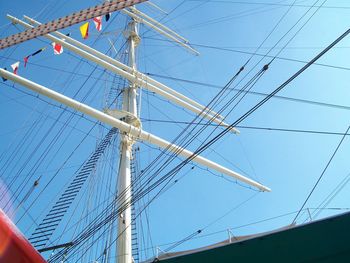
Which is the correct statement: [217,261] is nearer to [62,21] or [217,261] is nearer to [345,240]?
[345,240]

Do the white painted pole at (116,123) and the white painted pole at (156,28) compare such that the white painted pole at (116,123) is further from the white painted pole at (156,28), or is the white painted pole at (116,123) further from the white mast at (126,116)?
the white painted pole at (156,28)

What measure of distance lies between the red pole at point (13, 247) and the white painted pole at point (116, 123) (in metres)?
8.12

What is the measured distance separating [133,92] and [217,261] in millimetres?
9740

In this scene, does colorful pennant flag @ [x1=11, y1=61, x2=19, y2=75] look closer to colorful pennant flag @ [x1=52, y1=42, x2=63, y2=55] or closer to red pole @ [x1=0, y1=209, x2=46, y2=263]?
colorful pennant flag @ [x1=52, y1=42, x2=63, y2=55]

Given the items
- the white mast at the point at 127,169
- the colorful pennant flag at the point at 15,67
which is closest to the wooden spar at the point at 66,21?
the white mast at the point at 127,169

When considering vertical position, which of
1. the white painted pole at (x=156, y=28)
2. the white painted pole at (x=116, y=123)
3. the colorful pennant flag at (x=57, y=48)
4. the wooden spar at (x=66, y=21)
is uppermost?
the white painted pole at (x=156, y=28)

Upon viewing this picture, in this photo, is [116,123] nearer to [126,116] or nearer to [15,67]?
[126,116]

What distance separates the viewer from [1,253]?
1.67 m

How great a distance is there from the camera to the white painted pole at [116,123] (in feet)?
34.7

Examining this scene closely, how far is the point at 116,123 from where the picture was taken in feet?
36.7

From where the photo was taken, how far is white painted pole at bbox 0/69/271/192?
10570mm

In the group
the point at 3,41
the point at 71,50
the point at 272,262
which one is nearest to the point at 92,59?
the point at 71,50

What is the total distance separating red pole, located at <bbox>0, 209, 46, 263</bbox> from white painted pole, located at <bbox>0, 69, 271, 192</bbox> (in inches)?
319

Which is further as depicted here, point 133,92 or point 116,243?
point 133,92
